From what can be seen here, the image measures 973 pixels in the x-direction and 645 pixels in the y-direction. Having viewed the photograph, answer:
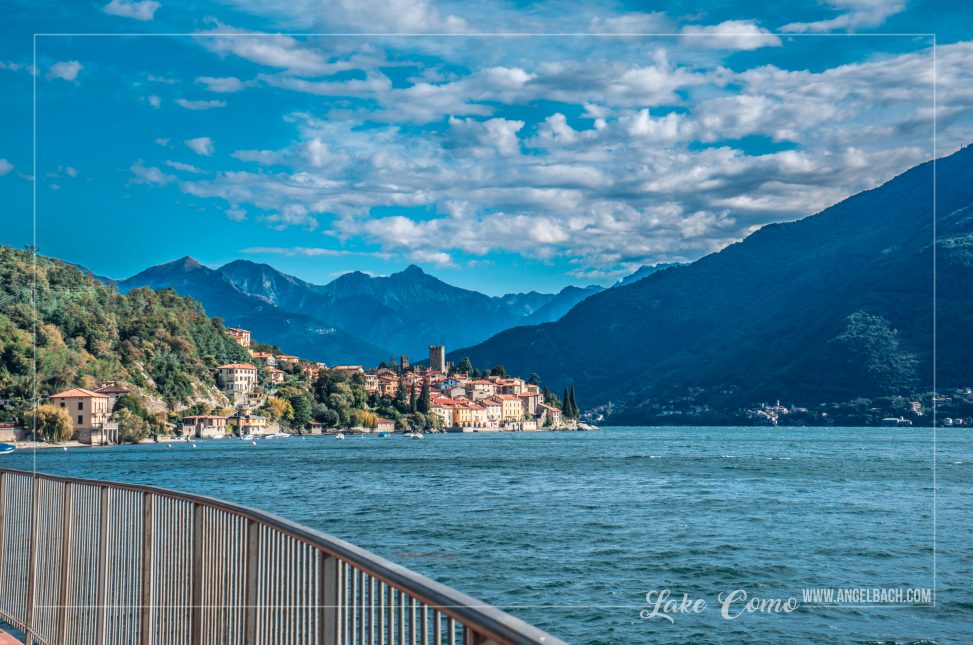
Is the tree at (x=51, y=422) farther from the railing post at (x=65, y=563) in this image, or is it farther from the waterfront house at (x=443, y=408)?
the railing post at (x=65, y=563)

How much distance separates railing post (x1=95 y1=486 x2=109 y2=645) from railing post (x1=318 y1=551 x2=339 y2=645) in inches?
118

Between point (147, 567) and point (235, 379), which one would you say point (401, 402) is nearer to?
point (235, 379)

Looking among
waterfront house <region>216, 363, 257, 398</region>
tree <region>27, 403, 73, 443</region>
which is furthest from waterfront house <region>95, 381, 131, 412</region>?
waterfront house <region>216, 363, 257, 398</region>

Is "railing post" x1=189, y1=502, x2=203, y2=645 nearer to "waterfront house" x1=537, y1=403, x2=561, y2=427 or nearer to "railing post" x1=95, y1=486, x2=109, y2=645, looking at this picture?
"railing post" x1=95, y1=486, x2=109, y2=645

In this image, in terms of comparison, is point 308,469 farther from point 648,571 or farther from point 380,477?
point 648,571

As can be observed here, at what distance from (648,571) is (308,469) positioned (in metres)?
39.3

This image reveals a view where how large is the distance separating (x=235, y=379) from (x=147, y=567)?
5497 inches

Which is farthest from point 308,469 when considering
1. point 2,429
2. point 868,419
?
point 868,419

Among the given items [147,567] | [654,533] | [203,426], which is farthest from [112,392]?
[147,567]

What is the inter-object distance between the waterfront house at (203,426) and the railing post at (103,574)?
117 meters

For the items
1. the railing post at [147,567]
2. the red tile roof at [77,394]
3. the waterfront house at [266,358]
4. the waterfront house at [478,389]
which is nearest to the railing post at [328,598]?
the railing post at [147,567]

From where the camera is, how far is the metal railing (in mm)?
3078

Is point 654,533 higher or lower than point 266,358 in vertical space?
lower

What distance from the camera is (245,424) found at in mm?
130375
